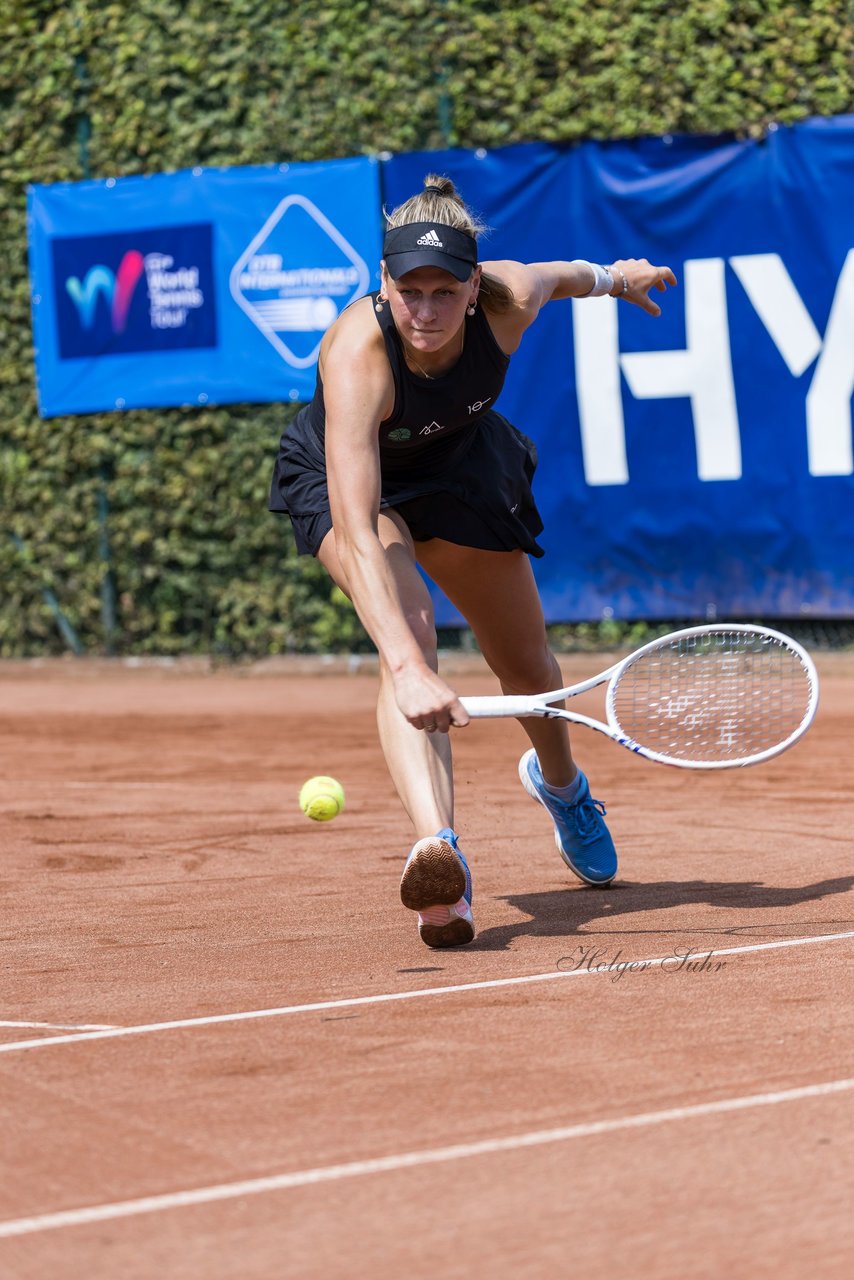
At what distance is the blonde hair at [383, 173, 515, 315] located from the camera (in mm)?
3811

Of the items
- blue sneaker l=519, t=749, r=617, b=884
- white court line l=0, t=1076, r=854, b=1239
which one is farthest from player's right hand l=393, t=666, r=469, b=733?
blue sneaker l=519, t=749, r=617, b=884

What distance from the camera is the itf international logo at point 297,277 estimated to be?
9.97m

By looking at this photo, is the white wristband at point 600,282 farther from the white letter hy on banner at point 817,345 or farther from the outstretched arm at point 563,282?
the white letter hy on banner at point 817,345

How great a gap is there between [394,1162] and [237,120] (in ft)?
28.1

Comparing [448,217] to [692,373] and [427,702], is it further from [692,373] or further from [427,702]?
[692,373]

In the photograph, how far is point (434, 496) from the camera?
4.21 meters

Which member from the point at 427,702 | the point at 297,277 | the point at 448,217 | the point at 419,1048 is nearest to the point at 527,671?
the point at 427,702

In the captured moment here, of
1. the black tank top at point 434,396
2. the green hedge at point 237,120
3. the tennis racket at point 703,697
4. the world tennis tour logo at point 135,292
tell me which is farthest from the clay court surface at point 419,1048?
the world tennis tour logo at point 135,292

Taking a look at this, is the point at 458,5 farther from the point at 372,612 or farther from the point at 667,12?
the point at 372,612

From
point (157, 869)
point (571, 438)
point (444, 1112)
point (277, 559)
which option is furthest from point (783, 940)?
point (277, 559)

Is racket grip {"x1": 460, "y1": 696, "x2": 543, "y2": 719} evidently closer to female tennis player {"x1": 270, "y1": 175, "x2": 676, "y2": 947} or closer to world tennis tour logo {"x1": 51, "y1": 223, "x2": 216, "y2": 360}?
female tennis player {"x1": 270, "y1": 175, "x2": 676, "y2": 947}

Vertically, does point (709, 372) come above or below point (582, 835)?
above

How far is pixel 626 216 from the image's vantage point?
9484 millimetres

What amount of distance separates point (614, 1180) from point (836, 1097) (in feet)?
1.67
